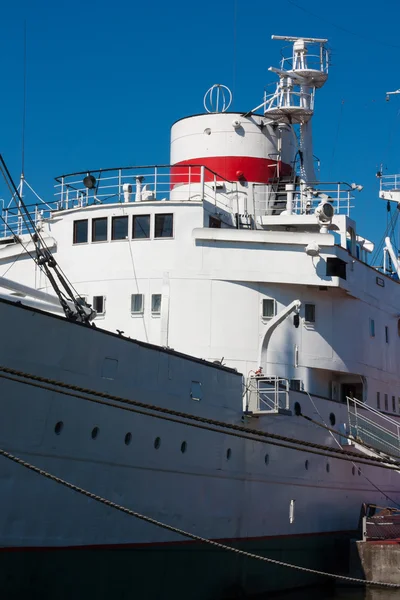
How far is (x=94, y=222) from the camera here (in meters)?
21.5

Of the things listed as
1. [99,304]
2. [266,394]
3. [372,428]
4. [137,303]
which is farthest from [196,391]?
[372,428]

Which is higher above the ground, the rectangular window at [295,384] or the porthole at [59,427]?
the rectangular window at [295,384]

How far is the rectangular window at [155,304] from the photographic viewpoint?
20609 millimetres

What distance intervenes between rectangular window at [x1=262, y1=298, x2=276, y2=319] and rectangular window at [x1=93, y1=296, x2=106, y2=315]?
3792 mm

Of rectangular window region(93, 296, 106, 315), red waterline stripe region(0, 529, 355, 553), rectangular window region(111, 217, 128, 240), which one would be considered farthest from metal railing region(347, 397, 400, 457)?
rectangular window region(111, 217, 128, 240)

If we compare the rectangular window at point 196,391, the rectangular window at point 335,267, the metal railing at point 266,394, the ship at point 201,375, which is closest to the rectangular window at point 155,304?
the ship at point 201,375

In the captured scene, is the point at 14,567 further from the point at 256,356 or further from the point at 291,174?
the point at 291,174

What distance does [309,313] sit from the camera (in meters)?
22.0

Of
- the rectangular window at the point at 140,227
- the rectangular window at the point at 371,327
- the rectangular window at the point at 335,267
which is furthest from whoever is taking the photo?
the rectangular window at the point at 371,327

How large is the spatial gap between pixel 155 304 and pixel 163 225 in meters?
1.92

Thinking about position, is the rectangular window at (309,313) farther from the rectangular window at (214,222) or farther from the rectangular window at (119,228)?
the rectangular window at (119,228)

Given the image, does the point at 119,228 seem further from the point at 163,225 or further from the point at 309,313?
the point at 309,313

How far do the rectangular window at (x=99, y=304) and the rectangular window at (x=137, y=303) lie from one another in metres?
0.73

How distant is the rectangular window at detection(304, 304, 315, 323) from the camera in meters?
22.0
